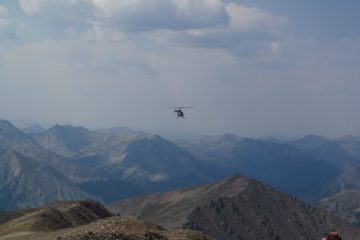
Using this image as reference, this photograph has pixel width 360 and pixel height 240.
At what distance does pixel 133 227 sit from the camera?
206ft

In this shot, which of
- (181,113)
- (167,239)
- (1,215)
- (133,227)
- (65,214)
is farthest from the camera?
(1,215)

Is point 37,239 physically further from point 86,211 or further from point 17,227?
point 86,211

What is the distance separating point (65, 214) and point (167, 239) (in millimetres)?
85998

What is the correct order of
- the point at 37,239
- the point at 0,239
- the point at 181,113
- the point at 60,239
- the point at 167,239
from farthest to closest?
the point at 181,113
the point at 0,239
the point at 37,239
the point at 167,239
the point at 60,239

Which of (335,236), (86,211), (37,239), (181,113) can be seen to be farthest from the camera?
(86,211)

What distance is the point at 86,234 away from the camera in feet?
164

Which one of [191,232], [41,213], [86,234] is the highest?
[86,234]

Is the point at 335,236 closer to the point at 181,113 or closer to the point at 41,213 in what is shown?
the point at 181,113

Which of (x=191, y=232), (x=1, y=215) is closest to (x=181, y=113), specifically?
(x=191, y=232)

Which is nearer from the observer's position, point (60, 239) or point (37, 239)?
point (60, 239)

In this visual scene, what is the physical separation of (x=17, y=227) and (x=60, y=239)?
60235 millimetres

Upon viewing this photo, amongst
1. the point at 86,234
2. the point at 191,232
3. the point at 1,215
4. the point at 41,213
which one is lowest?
the point at 1,215

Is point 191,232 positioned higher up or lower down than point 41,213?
higher up

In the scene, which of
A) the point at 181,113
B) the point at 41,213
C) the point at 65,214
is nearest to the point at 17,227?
the point at 41,213
